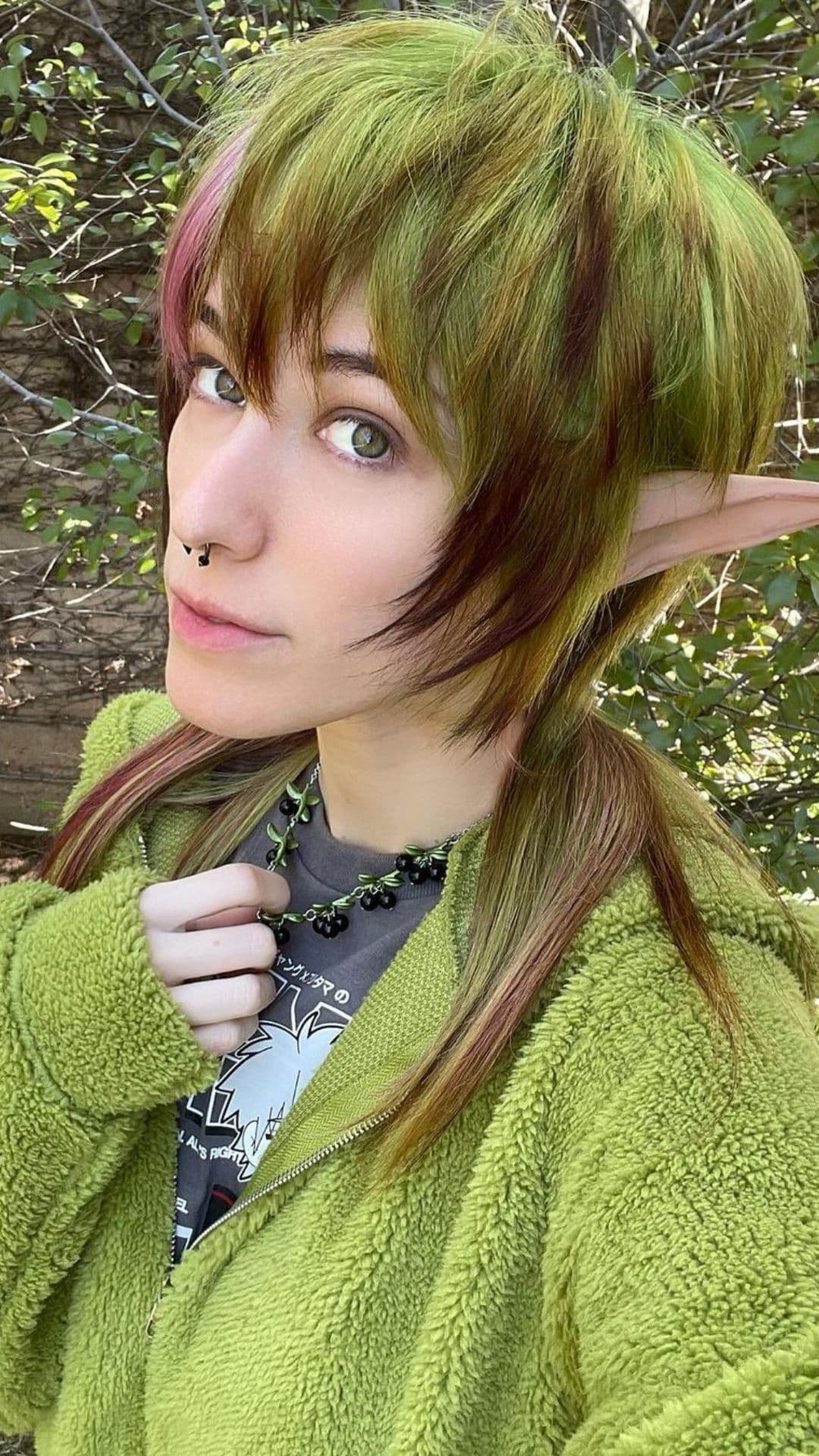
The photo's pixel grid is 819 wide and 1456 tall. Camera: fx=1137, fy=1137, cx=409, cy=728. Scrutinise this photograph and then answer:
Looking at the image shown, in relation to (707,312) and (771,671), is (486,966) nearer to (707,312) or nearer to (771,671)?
(707,312)

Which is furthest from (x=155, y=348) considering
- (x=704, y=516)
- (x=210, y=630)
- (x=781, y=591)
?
(x=781, y=591)

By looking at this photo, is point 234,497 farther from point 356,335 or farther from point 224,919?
point 224,919

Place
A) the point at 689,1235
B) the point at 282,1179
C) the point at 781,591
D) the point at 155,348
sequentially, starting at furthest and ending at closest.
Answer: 1. the point at 781,591
2. the point at 155,348
3. the point at 282,1179
4. the point at 689,1235

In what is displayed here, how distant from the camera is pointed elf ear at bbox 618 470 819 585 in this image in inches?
30.6

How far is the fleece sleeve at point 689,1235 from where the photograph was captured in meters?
0.56

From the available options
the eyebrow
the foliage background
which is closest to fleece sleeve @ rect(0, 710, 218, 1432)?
the eyebrow

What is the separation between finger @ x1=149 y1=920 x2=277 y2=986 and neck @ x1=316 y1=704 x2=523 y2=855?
5.3 inches

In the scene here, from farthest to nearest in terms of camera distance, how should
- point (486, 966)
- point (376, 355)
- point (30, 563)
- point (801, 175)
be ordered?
point (30, 563)
point (801, 175)
point (486, 966)
point (376, 355)

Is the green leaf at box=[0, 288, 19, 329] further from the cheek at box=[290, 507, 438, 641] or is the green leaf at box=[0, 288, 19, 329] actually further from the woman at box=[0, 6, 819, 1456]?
the cheek at box=[290, 507, 438, 641]

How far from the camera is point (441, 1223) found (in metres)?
0.77

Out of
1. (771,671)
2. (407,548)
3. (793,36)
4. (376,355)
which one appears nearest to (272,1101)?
(407,548)

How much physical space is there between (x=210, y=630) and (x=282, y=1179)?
400 mm

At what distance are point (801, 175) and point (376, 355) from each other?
2.96ft

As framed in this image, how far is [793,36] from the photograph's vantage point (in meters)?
1.84
